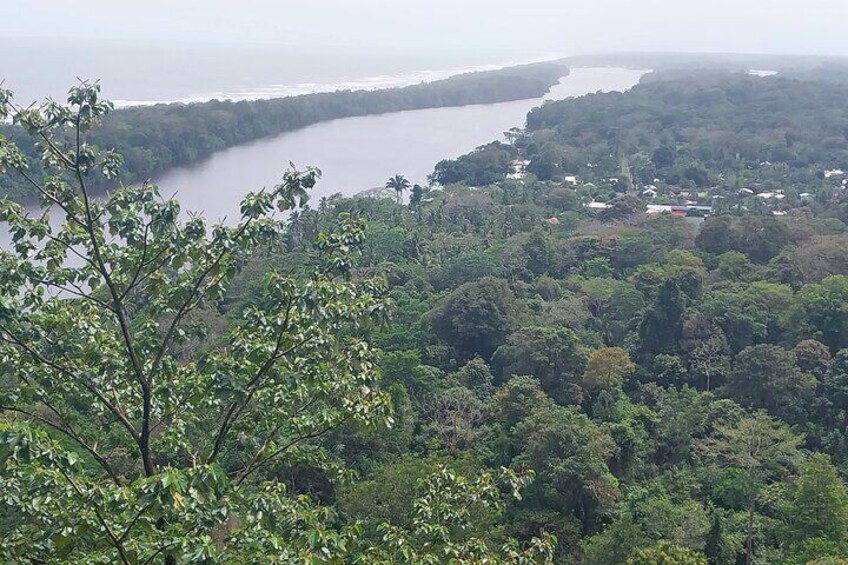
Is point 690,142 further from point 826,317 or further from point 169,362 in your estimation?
point 169,362

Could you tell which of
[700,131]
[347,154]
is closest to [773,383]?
[347,154]

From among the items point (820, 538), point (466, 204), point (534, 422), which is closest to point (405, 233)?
point (466, 204)

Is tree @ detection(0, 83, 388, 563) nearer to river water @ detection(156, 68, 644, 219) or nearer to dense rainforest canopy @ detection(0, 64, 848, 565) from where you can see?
dense rainforest canopy @ detection(0, 64, 848, 565)

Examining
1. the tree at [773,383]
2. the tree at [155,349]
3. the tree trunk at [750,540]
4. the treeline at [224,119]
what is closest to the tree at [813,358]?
the tree at [773,383]

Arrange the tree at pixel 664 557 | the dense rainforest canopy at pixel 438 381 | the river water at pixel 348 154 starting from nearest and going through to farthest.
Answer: the dense rainforest canopy at pixel 438 381 < the tree at pixel 664 557 < the river water at pixel 348 154

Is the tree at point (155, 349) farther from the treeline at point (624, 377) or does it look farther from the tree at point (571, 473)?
the tree at point (571, 473)

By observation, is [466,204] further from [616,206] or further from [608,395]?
[608,395]
